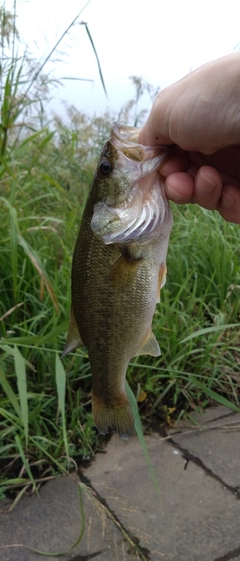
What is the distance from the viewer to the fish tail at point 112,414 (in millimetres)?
1884

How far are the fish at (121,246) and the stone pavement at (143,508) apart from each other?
0.77 metres

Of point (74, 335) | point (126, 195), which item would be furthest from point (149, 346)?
point (126, 195)

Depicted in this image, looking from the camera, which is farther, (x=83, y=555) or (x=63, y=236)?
(x=63, y=236)

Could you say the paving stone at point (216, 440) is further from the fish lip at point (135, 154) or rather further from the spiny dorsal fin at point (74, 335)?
the fish lip at point (135, 154)

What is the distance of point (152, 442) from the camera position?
301 cm

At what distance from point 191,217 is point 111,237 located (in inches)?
117

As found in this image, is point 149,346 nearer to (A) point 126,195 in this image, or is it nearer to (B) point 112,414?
(B) point 112,414

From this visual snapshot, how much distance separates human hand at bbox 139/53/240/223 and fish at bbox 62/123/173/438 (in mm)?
62

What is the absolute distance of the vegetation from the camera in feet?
8.79

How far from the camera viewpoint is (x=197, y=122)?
163 cm

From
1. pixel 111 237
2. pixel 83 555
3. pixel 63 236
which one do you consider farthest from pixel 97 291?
pixel 63 236

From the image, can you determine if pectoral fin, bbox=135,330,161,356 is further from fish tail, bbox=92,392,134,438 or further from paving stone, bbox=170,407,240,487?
paving stone, bbox=170,407,240,487

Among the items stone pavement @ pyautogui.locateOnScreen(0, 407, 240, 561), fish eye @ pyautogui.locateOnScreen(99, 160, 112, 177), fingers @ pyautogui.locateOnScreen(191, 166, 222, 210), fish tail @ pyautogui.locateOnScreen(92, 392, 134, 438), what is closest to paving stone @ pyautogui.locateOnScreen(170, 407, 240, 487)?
stone pavement @ pyautogui.locateOnScreen(0, 407, 240, 561)

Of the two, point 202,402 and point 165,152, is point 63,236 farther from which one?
point 165,152
